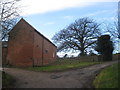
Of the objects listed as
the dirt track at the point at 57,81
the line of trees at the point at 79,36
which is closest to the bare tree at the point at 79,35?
the line of trees at the point at 79,36

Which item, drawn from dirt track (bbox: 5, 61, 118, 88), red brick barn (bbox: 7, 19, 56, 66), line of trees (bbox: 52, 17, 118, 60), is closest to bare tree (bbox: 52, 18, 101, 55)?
line of trees (bbox: 52, 17, 118, 60)

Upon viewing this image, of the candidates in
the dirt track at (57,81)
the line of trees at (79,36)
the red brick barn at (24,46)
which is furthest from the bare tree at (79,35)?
the dirt track at (57,81)

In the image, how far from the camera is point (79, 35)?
43719 mm

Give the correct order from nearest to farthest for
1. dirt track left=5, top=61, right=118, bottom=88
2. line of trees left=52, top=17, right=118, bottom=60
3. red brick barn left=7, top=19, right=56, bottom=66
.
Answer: dirt track left=5, top=61, right=118, bottom=88 → red brick barn left=7, top=19, right=56, bottom=66 → line of trees left=52, top=17, right=118, bottom=60

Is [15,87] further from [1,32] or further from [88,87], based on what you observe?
[1,32]

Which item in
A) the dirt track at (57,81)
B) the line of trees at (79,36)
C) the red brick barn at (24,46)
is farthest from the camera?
the line of trees at (79,36)

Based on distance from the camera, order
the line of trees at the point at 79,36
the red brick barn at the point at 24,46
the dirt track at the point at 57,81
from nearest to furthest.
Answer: the dirt track at the point at 57,81, the red brick barn at the point at 24,46, the line of trees at the point at 79,36

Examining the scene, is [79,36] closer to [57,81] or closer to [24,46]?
[24,46]

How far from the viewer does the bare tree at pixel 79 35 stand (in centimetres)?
4312

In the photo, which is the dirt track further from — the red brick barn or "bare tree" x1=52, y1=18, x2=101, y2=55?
"bare tree" x1=52, y1=18, x2=101, y2=55

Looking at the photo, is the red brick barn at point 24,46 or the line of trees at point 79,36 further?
the line of trees at point 79,36

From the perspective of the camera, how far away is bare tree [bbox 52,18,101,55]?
141 feet

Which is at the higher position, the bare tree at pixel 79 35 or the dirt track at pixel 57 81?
the bare tree at pixel 79 35

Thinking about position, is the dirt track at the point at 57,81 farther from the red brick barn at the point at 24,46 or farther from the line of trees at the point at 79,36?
the line of trees at the point at 79,36
